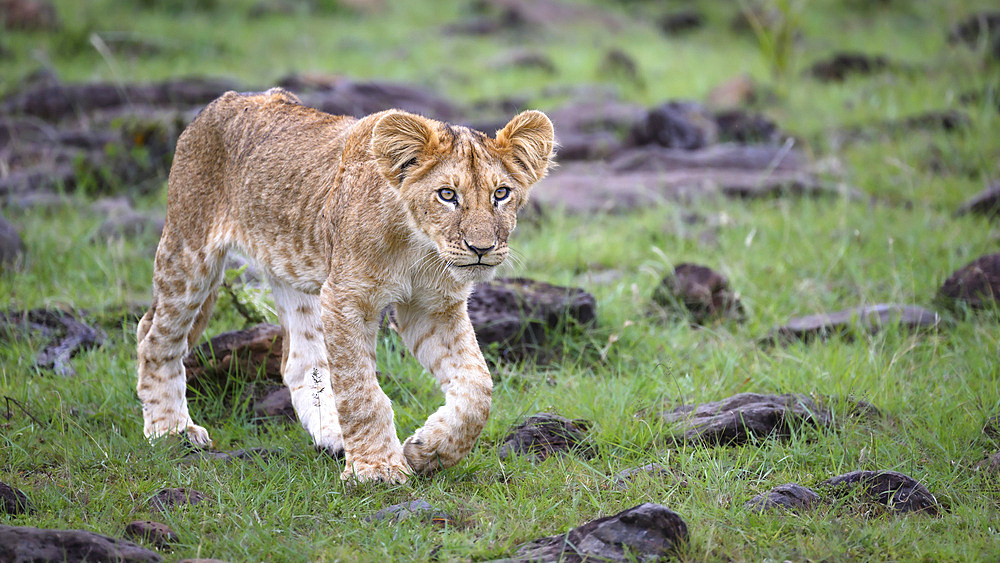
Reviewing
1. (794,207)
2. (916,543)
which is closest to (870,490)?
(916,543)

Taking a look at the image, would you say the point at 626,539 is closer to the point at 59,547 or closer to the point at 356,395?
the point at 356,395

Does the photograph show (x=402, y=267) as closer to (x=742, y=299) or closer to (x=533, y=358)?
(x=533, y=358)

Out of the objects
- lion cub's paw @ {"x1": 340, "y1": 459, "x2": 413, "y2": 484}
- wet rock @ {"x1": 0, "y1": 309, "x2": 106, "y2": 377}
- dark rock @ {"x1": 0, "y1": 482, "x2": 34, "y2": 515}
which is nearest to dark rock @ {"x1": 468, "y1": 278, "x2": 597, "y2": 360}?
lion cub's paw @ {"x1": 340, "y1": 459, "x2": 413, "y2": 484}

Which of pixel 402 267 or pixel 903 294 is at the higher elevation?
pixel 402 267

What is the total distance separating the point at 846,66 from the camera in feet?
45.6

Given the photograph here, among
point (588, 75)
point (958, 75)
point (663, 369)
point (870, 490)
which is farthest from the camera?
point (588, 75)

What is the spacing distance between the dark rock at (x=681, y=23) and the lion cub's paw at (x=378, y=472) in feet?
52.4

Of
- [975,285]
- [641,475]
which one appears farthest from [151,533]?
[975,285]

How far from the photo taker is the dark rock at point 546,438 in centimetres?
465

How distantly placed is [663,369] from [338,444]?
6.43ft

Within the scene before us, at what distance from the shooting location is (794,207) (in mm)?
8977

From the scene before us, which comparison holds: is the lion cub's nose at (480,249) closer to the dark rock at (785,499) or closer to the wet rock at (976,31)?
the dark rock at (785,499)

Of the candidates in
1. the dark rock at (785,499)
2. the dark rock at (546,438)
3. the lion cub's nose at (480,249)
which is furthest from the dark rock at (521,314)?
the dark rock at (785,499)

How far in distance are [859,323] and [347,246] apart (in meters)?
3.46
